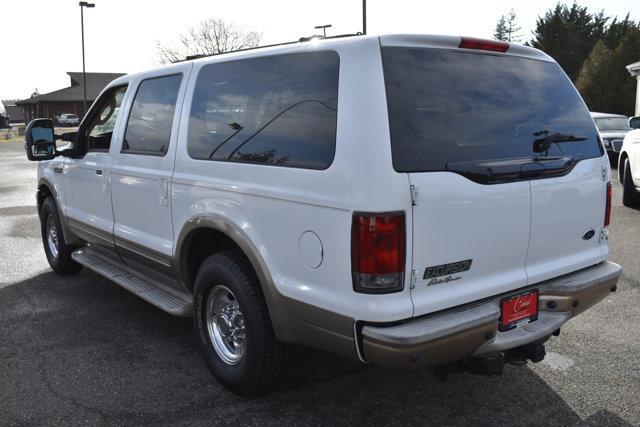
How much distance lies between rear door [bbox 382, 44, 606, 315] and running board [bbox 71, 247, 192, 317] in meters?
1.82

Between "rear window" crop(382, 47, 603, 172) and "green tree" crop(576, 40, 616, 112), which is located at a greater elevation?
"green tree" crop(576, 40, 616, 112)

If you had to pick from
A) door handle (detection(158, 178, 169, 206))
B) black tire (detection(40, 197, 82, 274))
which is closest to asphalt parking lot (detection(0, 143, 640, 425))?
black tire (detection(40, 197, 82, 274))

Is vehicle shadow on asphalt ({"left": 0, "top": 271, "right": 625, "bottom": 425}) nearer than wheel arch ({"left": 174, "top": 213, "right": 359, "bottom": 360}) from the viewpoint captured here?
No

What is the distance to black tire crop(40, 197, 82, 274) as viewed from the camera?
5.66 m

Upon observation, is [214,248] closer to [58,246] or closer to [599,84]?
[58,246]

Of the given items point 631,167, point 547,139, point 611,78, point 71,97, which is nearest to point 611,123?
point 631,167

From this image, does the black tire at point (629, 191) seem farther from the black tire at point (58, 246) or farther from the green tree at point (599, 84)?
the green tree at point (599, 84)

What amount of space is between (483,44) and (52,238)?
4.86 metres

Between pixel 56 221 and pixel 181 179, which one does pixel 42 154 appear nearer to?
pixel 56 221

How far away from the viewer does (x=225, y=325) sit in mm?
3414

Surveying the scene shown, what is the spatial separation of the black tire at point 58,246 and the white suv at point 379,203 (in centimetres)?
228

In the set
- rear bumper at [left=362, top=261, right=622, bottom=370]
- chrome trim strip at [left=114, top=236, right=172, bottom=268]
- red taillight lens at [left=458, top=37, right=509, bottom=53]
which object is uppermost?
red taillight lens at [left=458, top=37, right=509, bottom=53]

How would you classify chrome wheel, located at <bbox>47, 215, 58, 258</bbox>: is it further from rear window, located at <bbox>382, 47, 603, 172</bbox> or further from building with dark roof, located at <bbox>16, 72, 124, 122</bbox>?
building with dark roof, located at <bbox>16, 72, 124, 122</bbox>

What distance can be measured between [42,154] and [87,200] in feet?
2.25
